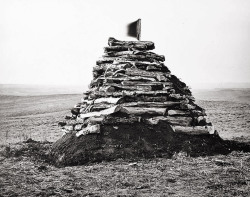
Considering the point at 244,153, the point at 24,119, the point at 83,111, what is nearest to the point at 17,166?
the point at 83,111

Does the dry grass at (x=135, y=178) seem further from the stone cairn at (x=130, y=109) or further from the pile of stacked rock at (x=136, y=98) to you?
the pile of stacked rock at (x=136, y=98)

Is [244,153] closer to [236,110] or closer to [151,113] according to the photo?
[151,113]

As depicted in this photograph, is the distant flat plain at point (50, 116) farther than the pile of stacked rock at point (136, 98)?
Yes

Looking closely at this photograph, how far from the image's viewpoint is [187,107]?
9.15m

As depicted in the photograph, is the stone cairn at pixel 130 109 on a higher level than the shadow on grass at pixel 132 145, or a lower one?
higher

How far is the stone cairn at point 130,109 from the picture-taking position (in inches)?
314

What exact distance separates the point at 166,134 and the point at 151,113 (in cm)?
80

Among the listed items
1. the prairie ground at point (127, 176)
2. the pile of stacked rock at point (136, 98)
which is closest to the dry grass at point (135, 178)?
the prairie ground at point (127, 176)

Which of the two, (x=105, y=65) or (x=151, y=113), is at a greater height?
(x=105, y=65)

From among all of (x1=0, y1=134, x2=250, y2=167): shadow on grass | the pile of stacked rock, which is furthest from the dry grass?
the pile of stacked rock

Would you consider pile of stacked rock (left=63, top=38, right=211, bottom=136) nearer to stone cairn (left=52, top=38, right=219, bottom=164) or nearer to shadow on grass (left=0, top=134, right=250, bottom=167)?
stone cairn (left=52, top=38, right=219, bottom=164)

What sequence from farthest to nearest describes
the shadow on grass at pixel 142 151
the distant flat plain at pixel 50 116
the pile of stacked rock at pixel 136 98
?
the distant flat plain at pixel 50 116, the pile of stacked rock at pixel 136 98, the shadow on grass at pixel 142 151

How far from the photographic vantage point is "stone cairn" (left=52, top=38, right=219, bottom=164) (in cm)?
797

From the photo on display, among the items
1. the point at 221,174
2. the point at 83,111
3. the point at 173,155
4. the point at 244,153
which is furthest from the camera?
the point at 83,111
